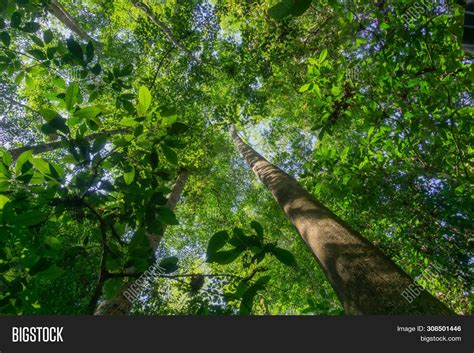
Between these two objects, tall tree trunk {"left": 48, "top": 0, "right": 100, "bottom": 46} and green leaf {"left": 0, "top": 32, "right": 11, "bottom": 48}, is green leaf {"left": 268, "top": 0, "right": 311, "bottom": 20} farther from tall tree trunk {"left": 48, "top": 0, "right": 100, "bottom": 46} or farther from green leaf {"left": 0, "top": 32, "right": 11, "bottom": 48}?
tall tree trunk {"left": 48, "top": 0, "right": 100, "bottom": 46}

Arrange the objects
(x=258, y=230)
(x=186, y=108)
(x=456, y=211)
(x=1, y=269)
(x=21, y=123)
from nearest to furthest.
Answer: (x=258, y=230) < (x=1, y=269) < (x=456, y=211) < (x=186, y=108) < (x=21, y=123)

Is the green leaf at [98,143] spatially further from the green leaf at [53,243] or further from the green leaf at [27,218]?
the green leaf at [53,243]

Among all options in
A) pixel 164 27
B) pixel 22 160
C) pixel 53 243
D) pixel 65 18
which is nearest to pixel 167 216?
pixel 53 243

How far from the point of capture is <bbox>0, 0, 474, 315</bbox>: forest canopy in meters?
1.66

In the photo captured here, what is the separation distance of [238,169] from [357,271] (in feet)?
44.9

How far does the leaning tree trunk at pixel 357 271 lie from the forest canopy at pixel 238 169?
12mm

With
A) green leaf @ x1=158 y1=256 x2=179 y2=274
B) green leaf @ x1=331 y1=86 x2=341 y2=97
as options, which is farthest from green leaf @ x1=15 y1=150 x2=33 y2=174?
green leaf @ x1=331 y1=86 x2=341 y2=97

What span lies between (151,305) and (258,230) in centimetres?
515

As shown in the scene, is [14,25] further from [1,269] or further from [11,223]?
[1,269]

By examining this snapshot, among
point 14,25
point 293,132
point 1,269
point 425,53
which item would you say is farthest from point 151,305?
point 293,132

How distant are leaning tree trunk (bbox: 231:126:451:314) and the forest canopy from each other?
0.01 m

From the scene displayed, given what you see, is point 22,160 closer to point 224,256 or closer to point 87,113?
point 87,113

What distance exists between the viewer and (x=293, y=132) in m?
14.3

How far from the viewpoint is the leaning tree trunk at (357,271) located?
→ 1.44 m
